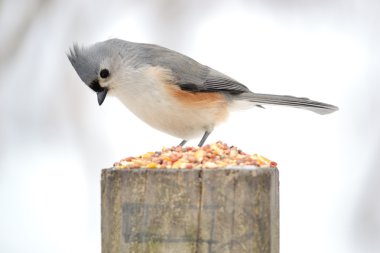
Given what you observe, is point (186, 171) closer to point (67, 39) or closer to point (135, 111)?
point (135, 111)

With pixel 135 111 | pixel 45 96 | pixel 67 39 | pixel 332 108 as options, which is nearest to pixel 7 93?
pixel 45 96

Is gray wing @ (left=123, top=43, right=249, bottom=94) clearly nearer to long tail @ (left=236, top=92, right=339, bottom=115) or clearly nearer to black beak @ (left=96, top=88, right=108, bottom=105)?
long tail @ (left=236, top=92, right=339, bottom=115)

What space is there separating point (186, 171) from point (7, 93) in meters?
3.16

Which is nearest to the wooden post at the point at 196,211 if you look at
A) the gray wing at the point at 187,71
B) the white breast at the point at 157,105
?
the white breast at the point at 157,105

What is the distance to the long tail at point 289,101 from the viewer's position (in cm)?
323

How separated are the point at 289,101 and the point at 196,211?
5.95ft

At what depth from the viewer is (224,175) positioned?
1680mm

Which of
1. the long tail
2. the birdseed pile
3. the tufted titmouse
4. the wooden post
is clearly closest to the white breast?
the tufted titmouse

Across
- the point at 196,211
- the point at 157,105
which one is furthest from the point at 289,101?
the point at 196,211

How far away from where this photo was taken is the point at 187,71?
348 cm

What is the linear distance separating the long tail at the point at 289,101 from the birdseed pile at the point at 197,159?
1.09m

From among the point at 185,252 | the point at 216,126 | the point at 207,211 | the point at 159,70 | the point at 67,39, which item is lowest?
the point at 185,252

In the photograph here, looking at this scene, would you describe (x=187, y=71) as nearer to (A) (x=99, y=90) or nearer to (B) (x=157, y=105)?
(B) (x=157, y=105)

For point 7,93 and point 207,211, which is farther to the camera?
point 7,93
